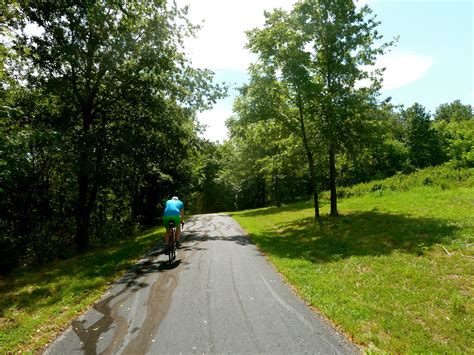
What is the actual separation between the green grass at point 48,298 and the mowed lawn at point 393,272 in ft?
17.7

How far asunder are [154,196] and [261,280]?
2807cm

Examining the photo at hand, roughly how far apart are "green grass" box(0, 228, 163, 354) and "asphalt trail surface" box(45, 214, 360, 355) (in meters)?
0.41

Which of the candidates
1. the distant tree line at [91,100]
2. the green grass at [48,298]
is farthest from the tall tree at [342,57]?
the green grass at [48,298]

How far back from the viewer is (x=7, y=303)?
29.0 feet

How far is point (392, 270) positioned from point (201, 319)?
584 cm

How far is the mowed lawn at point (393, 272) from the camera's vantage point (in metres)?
6.03

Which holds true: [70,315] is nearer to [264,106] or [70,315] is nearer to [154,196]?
[264,106]

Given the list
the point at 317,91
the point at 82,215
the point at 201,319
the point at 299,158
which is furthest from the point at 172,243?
the point at 299,158

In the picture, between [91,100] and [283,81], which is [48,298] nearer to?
[91,100]

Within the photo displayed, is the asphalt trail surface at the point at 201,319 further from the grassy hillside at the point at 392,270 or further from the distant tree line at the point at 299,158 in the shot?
the distant tree line at the point at 299,158

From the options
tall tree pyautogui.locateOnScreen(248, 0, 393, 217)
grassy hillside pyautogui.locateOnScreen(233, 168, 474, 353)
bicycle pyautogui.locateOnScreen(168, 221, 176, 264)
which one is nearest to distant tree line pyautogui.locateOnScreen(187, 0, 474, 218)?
tall tree pyautogui.locateOnScreen(248, 0, 393, 217)

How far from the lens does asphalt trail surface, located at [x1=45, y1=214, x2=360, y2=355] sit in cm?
568

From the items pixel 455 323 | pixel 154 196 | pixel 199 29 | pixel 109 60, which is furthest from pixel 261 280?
pixel 154 196

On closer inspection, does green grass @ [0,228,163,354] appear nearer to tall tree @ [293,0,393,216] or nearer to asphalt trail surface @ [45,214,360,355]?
asphalt trail surface @ [45,214,360,355]
